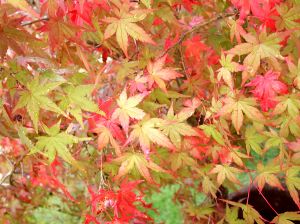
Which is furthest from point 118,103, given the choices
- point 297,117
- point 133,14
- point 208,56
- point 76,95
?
point 208,56

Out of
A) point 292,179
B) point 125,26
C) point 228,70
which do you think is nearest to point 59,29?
point 125,26

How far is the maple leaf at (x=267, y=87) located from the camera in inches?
68.7

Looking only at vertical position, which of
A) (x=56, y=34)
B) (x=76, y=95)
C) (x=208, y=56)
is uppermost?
(x=56, y=34)

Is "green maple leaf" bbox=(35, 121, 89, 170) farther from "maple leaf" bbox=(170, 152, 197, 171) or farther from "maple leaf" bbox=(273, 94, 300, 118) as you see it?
"maple leaf" bbox=(273, 94, 300, 118)

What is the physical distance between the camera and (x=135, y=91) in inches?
71.0

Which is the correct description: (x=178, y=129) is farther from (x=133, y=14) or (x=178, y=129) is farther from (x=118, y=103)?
(x=133, y=14)

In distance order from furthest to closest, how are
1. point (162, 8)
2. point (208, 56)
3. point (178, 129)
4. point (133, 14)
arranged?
point (208, 56), point (162, 8), point (178, 129), point (133, 14)

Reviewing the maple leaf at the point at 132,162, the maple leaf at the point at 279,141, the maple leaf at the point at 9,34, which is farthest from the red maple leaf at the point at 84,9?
the maple leaf at the point at 279,141

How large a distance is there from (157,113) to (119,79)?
0.32 metres

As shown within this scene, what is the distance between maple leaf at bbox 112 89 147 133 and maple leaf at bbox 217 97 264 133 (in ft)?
1.07

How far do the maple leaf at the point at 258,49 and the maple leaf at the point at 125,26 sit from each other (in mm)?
353

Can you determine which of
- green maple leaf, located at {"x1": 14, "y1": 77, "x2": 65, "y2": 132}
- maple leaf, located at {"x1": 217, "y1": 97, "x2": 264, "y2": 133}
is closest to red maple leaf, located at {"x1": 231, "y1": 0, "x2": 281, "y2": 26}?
maple leaf, located at {"x1": 217, "y1": 97, "x2": 264, "y2": 133}

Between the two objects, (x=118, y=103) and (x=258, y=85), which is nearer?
(x=118, y=103)

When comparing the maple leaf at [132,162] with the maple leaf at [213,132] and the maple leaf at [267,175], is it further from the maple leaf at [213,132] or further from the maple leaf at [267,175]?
the maple leaf at [267,175]
